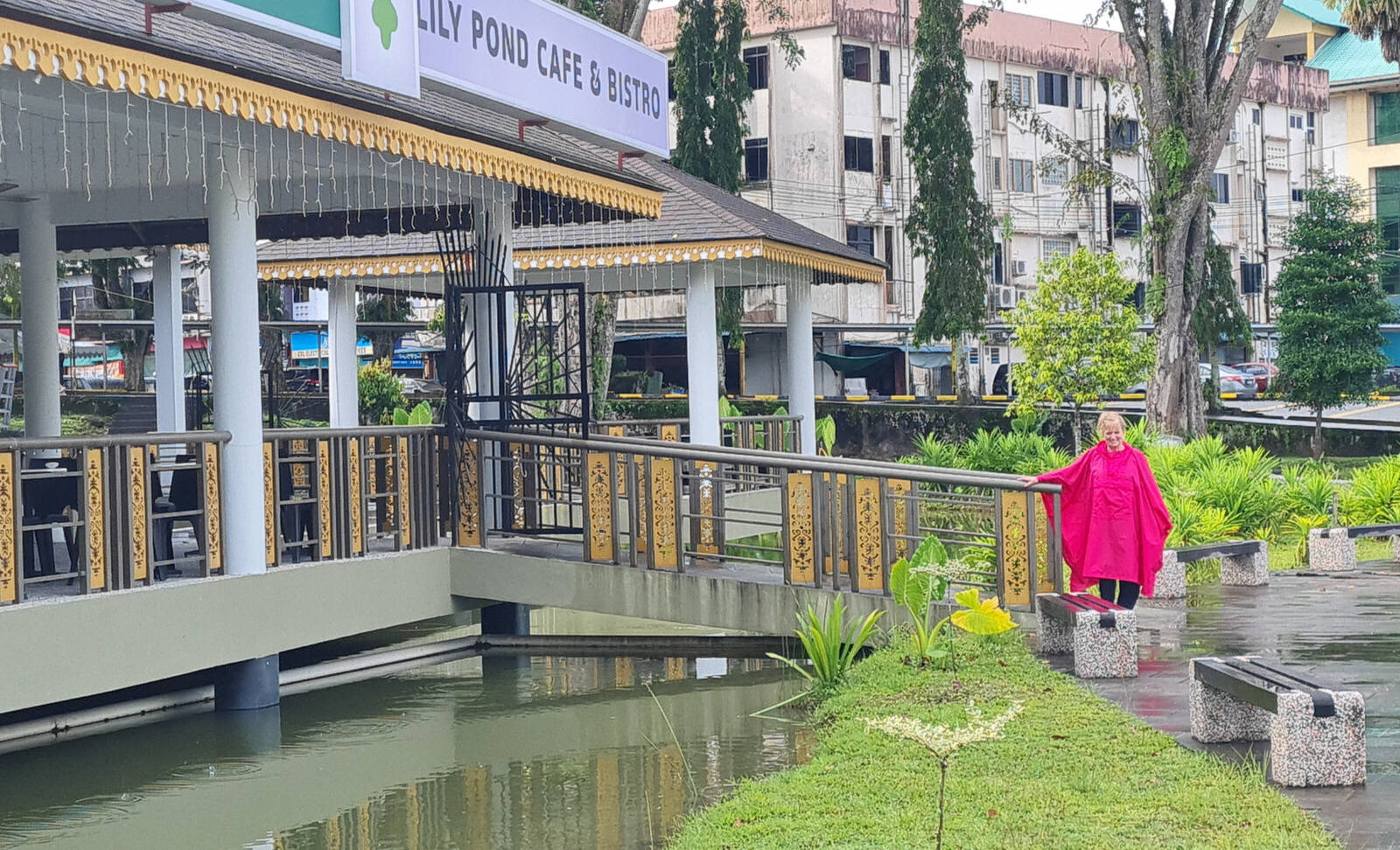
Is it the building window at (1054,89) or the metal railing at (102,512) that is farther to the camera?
the building window at (1054,89)

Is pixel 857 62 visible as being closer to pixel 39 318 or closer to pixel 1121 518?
pixel 39 318

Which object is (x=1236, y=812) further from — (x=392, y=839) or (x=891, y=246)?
(x=891, y=246)

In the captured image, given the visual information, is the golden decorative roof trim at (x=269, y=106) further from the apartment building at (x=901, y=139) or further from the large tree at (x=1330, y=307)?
the apartment building at (x=901, y=139)

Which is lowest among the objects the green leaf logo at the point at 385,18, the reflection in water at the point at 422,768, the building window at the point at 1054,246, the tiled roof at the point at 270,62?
the reflection in water at the point at 422,768

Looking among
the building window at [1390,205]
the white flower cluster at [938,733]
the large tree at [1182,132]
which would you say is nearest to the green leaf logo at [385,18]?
the white flower cluster at [938,733]

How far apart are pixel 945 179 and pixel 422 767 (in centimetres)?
2709

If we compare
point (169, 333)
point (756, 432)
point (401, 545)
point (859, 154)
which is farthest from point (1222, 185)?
point (401, 545)

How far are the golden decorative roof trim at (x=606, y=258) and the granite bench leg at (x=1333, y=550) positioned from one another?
5842mm

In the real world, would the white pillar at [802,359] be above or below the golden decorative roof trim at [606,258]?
below

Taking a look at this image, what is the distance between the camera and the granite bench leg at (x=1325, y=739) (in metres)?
6.80

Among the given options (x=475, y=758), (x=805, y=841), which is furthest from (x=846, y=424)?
(x=805, y=841)

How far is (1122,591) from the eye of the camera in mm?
10656

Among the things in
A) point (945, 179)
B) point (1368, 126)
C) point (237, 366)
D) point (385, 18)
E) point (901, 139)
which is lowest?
point (237, 366)

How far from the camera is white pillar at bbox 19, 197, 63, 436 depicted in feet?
46.5
